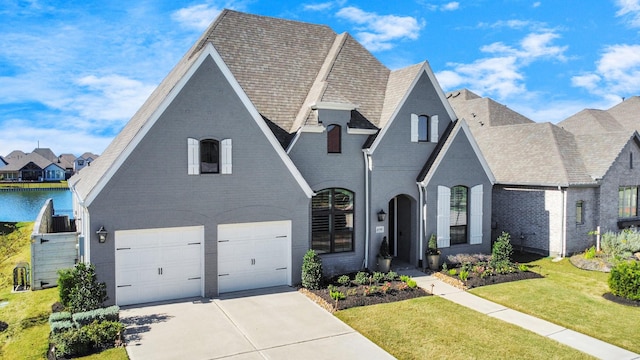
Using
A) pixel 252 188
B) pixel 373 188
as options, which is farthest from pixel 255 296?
pixel 373 188

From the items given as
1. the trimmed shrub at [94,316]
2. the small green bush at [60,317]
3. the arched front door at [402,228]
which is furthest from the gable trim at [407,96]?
the small green bush at [60,317]

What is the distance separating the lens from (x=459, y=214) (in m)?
19.3

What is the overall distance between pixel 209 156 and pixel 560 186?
16.2 m

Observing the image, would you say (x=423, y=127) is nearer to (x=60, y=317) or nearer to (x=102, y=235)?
(x=102, y=235)

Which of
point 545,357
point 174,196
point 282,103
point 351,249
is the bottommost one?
point 545,357

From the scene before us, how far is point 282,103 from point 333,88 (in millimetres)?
2224

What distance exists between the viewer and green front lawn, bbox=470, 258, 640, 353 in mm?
11688

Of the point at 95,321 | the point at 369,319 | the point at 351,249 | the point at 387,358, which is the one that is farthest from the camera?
the point at 351,249

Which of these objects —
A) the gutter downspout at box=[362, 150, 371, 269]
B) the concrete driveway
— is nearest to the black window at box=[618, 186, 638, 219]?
the gutter downspout at box=[362, 150, 371, 269]

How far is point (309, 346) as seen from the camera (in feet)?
33.9

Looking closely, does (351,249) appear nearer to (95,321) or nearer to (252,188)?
(252,188)

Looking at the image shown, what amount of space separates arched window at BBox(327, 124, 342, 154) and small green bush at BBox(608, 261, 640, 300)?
34.6 feet

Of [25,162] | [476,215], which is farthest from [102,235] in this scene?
[25,162]

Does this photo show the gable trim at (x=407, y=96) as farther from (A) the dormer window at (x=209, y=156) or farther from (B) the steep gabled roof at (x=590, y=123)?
(B) the steep gabled roof at (x=590, y=123)
